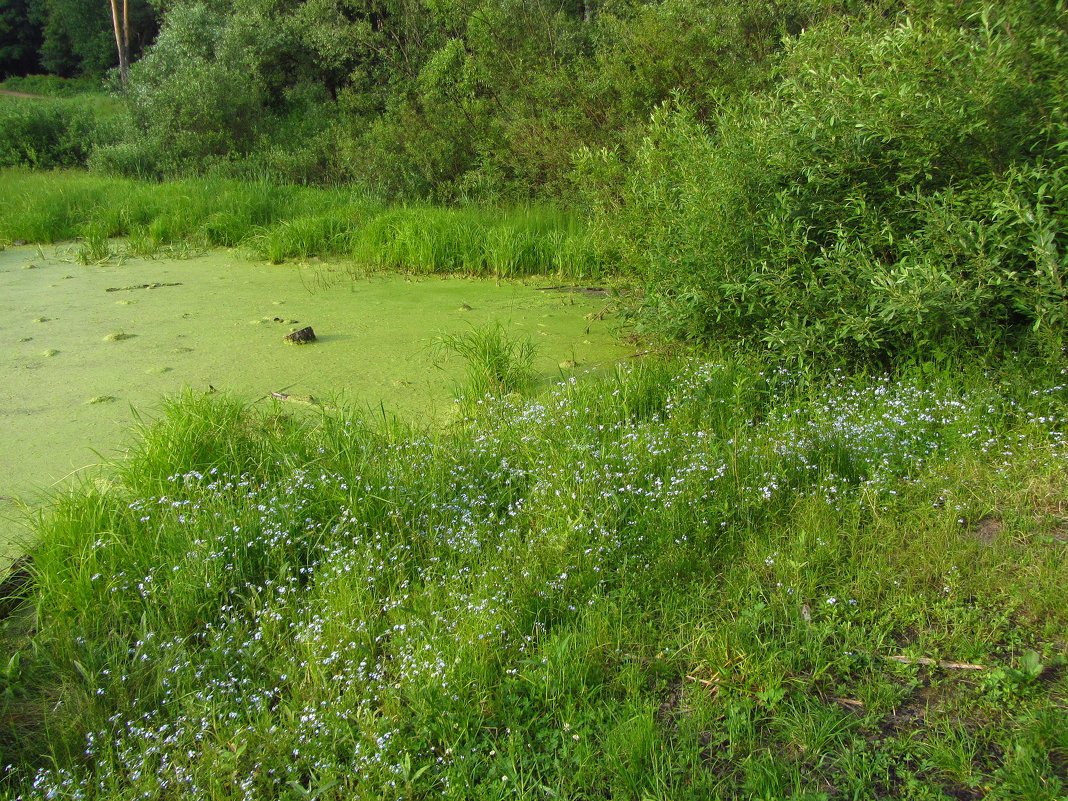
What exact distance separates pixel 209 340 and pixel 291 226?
276cm

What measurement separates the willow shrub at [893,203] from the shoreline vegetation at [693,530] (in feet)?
0.07

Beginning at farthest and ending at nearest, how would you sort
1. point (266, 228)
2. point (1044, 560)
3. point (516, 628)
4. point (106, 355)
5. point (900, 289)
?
point (266, 228)
point (106, 355)
point (900, 289)
point (1044, 560)
point (516, 628)

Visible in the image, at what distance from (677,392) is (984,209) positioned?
1602 mm

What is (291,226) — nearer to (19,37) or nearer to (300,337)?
(300,337)

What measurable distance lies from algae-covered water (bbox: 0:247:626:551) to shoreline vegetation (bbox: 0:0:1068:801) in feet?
0.97

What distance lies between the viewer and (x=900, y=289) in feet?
11.7

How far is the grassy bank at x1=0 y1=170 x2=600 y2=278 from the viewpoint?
6.86 m

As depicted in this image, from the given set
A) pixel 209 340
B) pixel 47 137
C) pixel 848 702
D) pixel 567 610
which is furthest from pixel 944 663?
pixel 47 137

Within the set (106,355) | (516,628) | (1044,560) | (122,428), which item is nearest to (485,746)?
(516,628)

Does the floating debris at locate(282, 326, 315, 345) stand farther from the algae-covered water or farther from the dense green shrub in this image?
the dense green shrub

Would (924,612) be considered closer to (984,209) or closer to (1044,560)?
(1044,560)

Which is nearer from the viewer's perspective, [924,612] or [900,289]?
[924,612]

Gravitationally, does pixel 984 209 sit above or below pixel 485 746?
above

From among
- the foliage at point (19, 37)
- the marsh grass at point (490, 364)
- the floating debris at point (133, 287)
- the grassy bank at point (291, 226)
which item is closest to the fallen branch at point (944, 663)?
the marsh grass at point (490, 364)
